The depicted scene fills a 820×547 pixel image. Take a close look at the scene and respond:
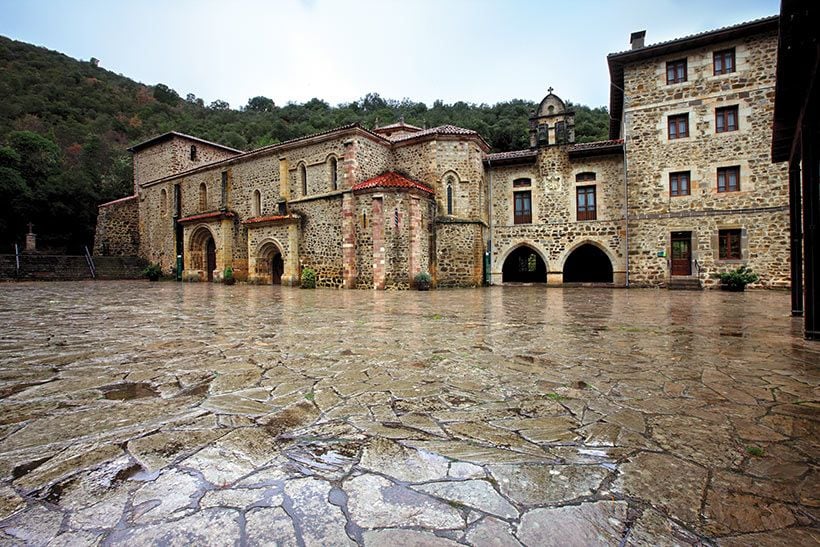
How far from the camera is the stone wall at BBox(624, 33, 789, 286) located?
1608 centimetres

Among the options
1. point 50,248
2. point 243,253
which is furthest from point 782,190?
point 50,248

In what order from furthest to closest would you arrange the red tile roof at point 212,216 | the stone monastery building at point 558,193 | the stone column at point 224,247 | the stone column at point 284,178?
the stone column at point 224,247 → the red tile roof at point 212,216 → the stone column at point 284,178 → the stone monastery building at point 558,193

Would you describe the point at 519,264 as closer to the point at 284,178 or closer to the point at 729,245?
A: the point at 729,245

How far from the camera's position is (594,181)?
764 inches

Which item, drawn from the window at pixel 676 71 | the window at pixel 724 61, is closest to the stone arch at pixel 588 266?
the window at pixel 676 71

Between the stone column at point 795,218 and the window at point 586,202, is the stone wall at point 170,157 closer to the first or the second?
the window at point 586,202

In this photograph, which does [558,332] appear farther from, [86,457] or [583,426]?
[86,457]

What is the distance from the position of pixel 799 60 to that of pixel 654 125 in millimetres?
15077

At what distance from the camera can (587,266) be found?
2434 centimetres

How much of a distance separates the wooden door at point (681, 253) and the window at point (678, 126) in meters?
4.40

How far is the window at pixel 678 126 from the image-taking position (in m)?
17.4

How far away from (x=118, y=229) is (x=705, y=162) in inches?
1494

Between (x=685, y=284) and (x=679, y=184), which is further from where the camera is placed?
(x=679, y=184)

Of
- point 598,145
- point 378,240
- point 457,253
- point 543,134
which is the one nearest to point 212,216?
point 378,240
